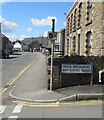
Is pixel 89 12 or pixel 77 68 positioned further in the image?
pixel 89 12

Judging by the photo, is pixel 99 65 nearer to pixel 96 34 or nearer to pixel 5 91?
pixel 96 34

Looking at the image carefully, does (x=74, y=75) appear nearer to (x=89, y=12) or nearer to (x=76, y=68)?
(x=76, y=68)

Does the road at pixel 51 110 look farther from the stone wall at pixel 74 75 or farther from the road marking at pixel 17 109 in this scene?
the stone wall at pixel 74 75

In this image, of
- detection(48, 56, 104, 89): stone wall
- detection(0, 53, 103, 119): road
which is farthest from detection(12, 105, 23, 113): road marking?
detection(48, 56, 104, 89): stone wall

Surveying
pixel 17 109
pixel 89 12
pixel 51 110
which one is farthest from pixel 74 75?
pixel 89 12

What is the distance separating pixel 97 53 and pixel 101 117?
279 inches

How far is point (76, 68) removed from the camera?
876 cm

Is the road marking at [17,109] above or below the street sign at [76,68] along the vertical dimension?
below

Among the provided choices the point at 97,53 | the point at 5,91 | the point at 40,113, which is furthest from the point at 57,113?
the point at 97,53

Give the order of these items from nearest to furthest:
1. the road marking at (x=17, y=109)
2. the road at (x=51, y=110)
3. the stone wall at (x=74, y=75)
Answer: the road at (x=51, y=110)
the road marking at (x=17, y=109)
the stone wall at (x=74, y=75)

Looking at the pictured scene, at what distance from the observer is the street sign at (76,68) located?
340 inches

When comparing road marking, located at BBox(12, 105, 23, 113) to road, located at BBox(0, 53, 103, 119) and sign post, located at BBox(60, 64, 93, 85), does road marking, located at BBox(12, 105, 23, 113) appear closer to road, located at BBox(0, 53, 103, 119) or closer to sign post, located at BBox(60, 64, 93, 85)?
road, located at BBox(0, 53, 103, 119)

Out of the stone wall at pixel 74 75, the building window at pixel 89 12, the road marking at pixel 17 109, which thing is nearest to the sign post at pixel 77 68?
the stone wall at pixel 74 75

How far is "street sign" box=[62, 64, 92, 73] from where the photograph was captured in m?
8.64
